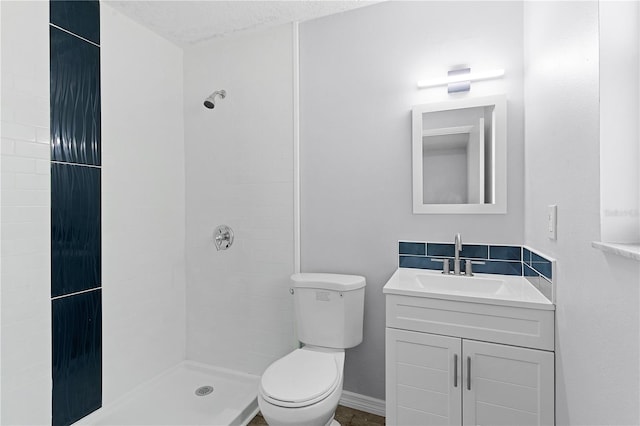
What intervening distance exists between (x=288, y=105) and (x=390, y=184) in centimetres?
83

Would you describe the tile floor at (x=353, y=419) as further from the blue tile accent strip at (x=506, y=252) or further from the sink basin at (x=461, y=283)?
the blue tile accent strip at (x=506, y=252)

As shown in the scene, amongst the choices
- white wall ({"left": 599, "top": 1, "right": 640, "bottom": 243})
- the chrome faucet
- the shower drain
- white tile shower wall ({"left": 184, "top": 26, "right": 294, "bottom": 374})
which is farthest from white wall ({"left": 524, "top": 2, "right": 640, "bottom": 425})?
the shower drain

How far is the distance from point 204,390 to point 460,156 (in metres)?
2.13

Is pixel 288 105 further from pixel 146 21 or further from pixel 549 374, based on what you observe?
pixel 549 374

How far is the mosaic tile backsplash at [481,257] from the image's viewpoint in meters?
1.65

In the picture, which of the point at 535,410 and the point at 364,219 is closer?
the point at 535,410

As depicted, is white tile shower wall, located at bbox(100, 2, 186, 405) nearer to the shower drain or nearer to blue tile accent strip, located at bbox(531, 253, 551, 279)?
the shower drain

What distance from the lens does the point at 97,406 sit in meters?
1.91

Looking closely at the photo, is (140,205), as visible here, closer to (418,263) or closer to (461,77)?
(418,263)

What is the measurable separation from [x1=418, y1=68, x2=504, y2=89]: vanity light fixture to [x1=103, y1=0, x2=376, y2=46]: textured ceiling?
62 centimetres

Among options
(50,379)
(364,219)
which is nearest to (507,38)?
(364,219)

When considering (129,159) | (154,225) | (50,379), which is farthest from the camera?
(154,225)

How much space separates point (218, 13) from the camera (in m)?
2.10

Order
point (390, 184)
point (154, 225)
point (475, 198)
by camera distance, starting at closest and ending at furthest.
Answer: point (475, 198) < point (390, 184) < point (154, 225)
